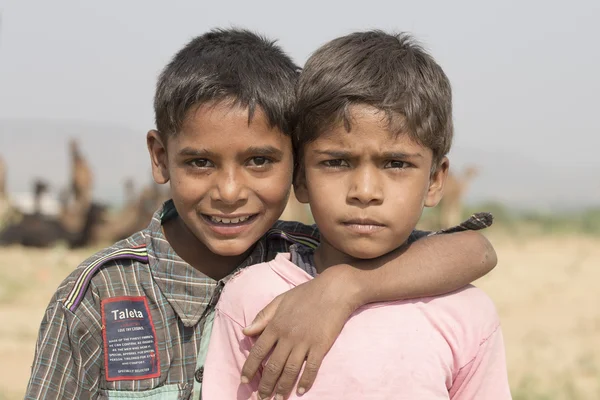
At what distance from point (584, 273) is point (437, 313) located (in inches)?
414

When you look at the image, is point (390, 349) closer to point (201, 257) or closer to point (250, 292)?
point (250, 292)

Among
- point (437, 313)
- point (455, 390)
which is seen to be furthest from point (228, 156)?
point (455, 390)

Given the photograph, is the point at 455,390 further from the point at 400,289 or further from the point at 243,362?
the point at 243,362

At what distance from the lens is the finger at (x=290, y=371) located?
208 cm

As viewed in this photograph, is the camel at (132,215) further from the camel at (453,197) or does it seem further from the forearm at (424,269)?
the forearm at (424,269)

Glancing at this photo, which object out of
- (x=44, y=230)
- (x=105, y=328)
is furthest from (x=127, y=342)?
(x=44, y=230)

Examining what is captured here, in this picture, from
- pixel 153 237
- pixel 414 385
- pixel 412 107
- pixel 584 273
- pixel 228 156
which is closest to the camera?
pixel 414 385

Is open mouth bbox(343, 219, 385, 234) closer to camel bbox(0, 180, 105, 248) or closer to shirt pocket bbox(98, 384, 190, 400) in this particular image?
shirt pocket bbox(98, 384, 190, 400)

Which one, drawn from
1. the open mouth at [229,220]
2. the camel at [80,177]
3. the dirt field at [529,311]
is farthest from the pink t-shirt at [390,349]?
the camel at [80,177]

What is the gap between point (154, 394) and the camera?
7.98ft

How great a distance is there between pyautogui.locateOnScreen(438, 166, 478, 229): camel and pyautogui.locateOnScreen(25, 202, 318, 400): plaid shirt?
14.4 m

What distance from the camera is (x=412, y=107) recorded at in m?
2.24

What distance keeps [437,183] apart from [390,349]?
581 millimetres

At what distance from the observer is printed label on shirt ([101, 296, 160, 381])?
243cm
